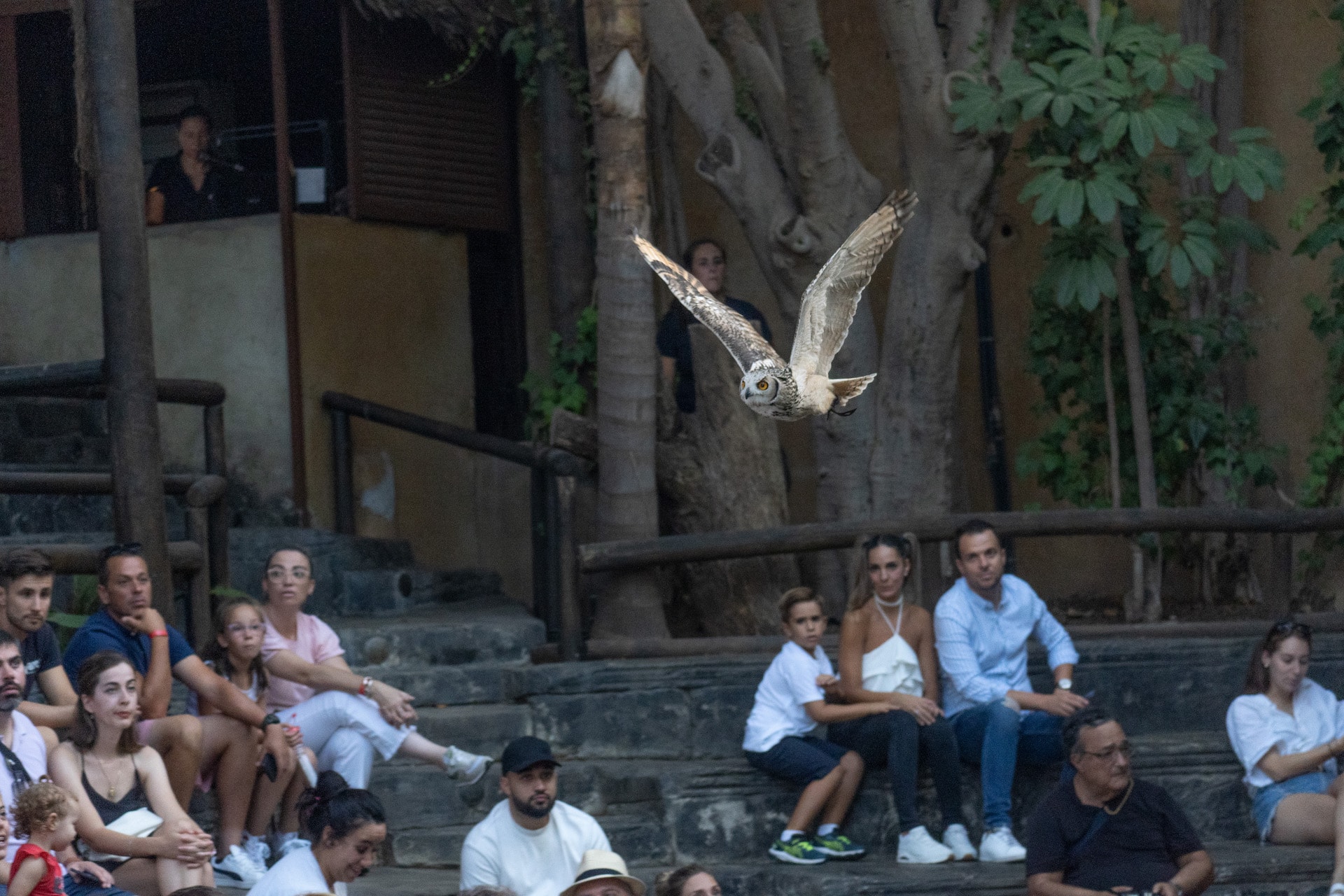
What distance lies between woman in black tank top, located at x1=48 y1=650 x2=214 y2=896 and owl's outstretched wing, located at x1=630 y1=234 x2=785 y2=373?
2.00 m

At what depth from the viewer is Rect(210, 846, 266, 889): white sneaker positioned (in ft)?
18.4

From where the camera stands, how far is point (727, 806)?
6.34 m

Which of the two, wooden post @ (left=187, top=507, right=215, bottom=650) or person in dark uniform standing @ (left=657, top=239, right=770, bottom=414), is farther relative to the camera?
person in dark uniform standing @ (left=657, top=239, right=770, bottom=414)

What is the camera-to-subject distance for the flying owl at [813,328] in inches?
214

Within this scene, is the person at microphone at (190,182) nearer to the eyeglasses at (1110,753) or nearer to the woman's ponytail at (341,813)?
the woman's ponytail at (341,813)

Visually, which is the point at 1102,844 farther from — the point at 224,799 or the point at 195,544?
the point at 195,544

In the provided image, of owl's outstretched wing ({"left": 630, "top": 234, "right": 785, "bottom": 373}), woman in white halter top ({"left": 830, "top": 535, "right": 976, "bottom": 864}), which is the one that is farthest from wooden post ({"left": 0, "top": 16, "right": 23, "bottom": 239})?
woman in white halter top ({"left": 830, "top": 535, "right": 976, "bottom": 864})

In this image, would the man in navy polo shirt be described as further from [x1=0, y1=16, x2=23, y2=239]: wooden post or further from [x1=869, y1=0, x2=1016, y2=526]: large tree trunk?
[x1=0, y1=16, x2=23, y2=239]: wooden post

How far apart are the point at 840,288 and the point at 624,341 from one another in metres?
2.10

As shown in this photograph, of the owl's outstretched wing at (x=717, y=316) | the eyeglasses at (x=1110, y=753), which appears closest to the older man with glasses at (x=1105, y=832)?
the eyeglasses at (x=1110, y=753)

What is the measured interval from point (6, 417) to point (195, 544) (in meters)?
2.26

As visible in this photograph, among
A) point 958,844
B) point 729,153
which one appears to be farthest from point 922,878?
point 729,153

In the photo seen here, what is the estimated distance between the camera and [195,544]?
22.1 feet

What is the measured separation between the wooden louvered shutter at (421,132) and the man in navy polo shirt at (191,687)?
3792 mm
